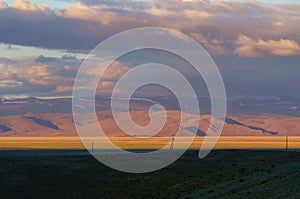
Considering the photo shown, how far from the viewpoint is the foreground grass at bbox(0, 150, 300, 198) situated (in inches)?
2525

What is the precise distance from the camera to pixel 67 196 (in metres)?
74.8

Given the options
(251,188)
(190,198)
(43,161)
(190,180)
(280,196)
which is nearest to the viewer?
(280,196)

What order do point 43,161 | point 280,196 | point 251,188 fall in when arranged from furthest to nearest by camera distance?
1. point 43,161
2. point 251,188
3. point 280,196

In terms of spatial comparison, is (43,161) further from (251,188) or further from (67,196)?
(251,188)

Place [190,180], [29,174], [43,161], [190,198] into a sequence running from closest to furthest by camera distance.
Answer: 1. [190,198]
2. [190,180]
3. [29,174]
4. [43,161]

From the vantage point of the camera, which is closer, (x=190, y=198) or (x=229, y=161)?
(x=190, y=198)

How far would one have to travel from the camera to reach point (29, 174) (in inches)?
3263

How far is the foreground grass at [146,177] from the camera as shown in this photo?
64.1 meters

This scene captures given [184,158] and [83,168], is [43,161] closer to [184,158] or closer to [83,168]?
[83,168]

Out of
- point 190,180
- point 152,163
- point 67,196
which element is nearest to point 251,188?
point 190,180

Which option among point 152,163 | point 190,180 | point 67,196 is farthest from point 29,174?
point 190,180

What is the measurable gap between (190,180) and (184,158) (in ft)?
58.9

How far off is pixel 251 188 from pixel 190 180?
18.9 m

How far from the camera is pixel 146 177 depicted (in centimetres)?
7744
